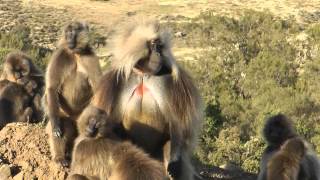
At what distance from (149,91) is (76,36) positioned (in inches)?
68.1

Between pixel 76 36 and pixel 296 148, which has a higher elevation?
pixel 76 36

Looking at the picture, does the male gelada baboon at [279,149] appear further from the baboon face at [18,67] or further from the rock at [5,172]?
the baboon face at [18,67]

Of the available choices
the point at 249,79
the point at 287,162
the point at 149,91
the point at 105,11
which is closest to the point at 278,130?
the point at 287,162

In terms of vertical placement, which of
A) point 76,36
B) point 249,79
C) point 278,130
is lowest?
point 249,79

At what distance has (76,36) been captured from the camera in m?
6.96

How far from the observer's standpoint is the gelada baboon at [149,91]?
5523mm

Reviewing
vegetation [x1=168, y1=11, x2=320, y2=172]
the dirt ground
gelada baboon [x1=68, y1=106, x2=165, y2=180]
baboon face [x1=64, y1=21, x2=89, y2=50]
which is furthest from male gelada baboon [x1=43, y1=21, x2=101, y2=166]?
vegetation [x1=168, y1=11, x2=320, y2=172]

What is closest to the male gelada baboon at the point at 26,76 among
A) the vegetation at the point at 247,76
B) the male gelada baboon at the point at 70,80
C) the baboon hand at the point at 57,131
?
the male gelada baboon at the point at 70,80

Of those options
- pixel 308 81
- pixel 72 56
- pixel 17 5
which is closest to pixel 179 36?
pixel 308 81

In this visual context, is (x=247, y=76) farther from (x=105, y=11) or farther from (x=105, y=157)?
(x=105, y=11)

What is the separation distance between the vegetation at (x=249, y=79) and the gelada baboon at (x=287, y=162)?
23.9 ft

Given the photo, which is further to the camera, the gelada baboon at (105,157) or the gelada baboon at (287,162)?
the gelada baboon at (287,162)

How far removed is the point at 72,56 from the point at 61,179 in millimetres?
1357

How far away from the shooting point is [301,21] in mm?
48812
